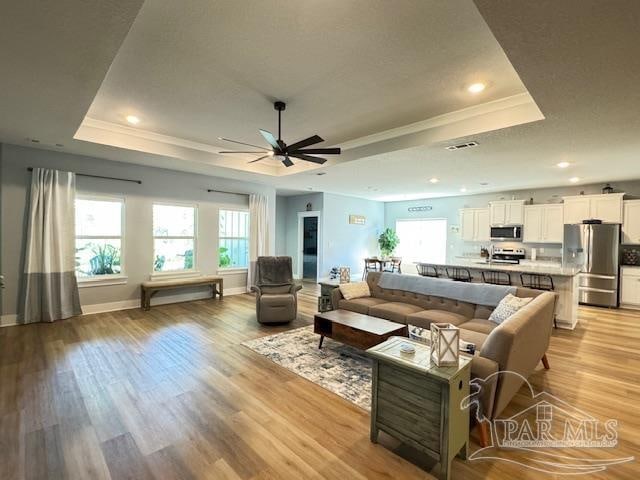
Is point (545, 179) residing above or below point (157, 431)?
above

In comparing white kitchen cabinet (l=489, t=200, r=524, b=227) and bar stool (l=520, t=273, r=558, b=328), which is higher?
white kitchen cabinet (l=489, t=200, r=524, b=227)

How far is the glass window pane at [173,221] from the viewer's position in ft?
19.4

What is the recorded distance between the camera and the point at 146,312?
531cm

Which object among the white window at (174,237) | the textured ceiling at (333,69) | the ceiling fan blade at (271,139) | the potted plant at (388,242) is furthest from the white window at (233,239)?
the potted plant at (388,242)

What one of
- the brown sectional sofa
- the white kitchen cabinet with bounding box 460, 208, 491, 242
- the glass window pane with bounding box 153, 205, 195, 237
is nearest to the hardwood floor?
the brown sectional sofa

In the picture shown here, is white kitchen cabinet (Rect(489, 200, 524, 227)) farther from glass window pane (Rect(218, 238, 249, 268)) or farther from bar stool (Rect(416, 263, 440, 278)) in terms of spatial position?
glass window pane (Rect(218, 238, 249, 268))

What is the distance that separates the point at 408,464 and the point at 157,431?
1.76 m

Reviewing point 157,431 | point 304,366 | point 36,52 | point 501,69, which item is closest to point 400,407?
point 304,366

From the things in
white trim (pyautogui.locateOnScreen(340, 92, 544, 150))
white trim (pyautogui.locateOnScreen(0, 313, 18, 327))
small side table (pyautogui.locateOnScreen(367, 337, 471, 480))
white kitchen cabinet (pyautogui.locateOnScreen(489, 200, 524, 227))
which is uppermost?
white trim (pyautogui.locateOnScreen(340, 92, 544, 150))

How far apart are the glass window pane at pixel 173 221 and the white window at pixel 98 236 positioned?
2.00 feet

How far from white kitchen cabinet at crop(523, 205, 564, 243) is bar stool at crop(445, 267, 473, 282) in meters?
3.04

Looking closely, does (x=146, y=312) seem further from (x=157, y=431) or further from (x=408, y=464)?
(x=408, y=464)

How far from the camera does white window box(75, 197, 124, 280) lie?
5098 millimetres

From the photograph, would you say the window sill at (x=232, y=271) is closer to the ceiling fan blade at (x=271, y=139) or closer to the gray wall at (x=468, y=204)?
the ceiling fan blade at (x=271, y=139)
